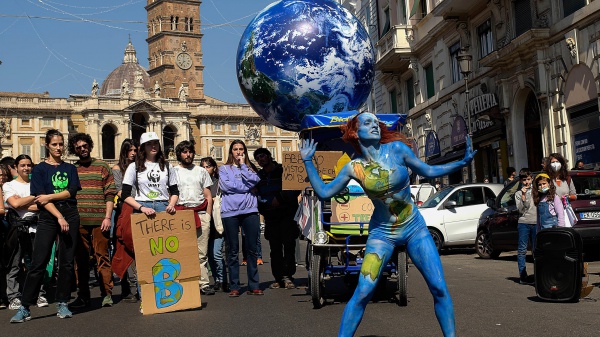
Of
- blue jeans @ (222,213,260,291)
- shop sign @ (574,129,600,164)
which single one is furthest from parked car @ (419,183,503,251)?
blue jeans @ (222,213,260,291)

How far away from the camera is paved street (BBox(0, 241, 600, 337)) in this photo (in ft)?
23.9

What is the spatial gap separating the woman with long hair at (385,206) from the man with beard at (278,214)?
5.04 m

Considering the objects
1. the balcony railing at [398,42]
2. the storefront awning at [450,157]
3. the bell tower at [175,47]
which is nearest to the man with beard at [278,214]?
the storefront awning at [450,157]

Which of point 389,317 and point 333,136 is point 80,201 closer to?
point 333,136

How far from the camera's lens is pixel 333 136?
433 inches

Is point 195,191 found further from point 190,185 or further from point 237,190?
point 237,190

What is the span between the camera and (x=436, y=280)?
562cm

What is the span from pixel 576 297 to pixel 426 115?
23.4 metres

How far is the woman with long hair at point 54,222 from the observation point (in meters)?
8.80

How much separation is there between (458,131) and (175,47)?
99623 millimetres

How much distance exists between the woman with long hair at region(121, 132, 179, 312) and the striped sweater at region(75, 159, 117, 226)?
48cm

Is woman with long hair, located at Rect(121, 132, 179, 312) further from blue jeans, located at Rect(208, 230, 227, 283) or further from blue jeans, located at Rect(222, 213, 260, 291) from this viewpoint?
blue jeans, located at Rect(208, 230, 227, 283)

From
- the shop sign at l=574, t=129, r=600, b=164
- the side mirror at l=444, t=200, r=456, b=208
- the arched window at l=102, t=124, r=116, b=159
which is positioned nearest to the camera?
the side mirror at l=444, t=200, r=456, b=208

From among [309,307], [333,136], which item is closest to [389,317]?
[309,307]
